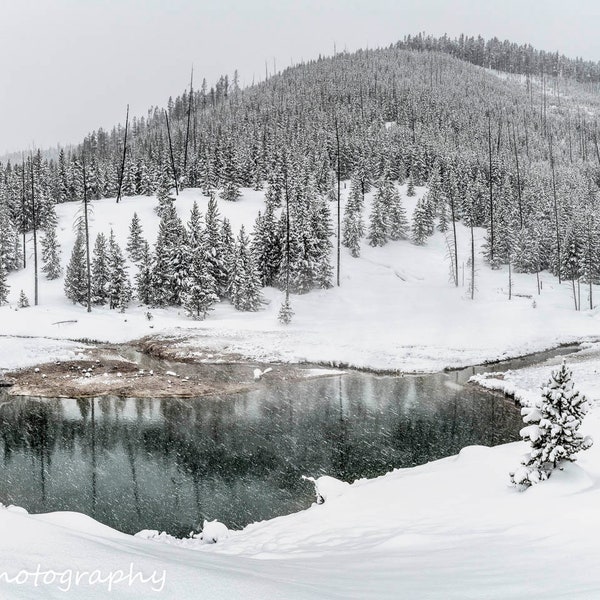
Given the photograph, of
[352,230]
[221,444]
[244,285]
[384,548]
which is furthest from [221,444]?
[352,230]

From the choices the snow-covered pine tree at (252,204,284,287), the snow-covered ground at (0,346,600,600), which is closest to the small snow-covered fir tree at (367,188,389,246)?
A: the snow-covered pine tree at (252,204,284,287)

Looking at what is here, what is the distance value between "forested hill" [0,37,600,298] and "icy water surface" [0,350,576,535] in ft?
108

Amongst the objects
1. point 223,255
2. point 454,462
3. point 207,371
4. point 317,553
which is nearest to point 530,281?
point 223,255

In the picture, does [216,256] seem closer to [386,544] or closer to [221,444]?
[221,444]

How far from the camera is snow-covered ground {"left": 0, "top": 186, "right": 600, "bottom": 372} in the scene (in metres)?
31.2

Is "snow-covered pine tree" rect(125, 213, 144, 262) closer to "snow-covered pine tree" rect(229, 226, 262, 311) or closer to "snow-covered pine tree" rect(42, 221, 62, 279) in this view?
"snow-covered pine tree" rect(42, 221, 62, 279)

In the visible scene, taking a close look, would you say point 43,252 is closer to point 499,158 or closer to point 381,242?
point 381,242

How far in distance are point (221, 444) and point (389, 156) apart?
8338 centimetres

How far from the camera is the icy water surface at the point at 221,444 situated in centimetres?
1296

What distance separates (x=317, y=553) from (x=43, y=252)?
54.3 meters

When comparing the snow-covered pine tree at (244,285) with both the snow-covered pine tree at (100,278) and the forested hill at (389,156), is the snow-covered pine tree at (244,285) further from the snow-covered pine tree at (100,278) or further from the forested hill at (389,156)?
the forested hill at (389,156)

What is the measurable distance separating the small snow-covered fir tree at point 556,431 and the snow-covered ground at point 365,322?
19.4 metres

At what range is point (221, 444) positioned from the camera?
17.0m

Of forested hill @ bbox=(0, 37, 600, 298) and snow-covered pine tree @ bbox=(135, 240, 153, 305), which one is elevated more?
forested hill @ bbox=(0, 37, 600, 298)
